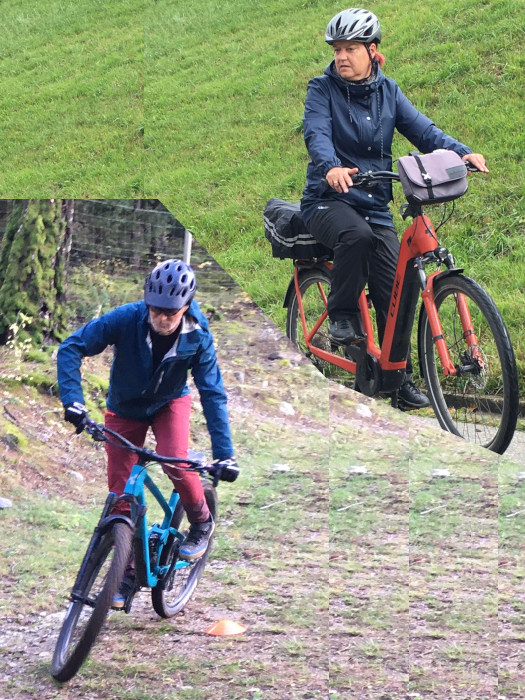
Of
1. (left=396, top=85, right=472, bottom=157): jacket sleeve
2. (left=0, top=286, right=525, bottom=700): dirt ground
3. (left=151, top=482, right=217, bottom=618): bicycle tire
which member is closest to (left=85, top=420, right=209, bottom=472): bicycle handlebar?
(left=151, top=482, right=217, bottom=618): bicycle tire

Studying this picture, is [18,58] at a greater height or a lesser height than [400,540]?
greater

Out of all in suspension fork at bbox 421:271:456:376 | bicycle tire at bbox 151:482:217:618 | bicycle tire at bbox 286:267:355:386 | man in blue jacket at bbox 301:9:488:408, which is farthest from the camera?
bicycle tire at bbox 286:267:355:386

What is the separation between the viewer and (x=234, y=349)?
643 centimetres

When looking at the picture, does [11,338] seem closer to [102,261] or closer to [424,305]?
[102,261]

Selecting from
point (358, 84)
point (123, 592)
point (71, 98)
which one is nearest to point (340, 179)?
point (358, 84)

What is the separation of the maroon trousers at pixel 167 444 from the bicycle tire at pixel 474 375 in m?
1.30

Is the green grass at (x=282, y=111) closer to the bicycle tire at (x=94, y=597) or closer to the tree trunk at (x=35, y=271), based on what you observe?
the tree trunk at (x=35, y=271)

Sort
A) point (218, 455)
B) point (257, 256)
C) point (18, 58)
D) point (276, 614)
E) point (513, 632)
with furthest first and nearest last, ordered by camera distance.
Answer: point (18, 58) → point (257, 256) → point (513, 632) → point (276, 614) → point (218, 455)

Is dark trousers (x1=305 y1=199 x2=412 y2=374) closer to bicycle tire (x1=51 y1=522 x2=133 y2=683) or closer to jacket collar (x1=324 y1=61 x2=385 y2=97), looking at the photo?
jacket collar (x1=324 y1=61 x2=385 y2=97)

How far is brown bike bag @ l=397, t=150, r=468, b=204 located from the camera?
18.2ft

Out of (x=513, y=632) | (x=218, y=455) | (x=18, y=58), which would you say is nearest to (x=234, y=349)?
(x=218, y=455)

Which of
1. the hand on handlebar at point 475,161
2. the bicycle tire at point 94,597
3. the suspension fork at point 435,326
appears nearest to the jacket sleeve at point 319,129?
the hand on handlebar at point 475,161

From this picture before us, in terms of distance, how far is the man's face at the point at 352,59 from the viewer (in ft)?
19.0

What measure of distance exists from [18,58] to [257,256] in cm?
678
